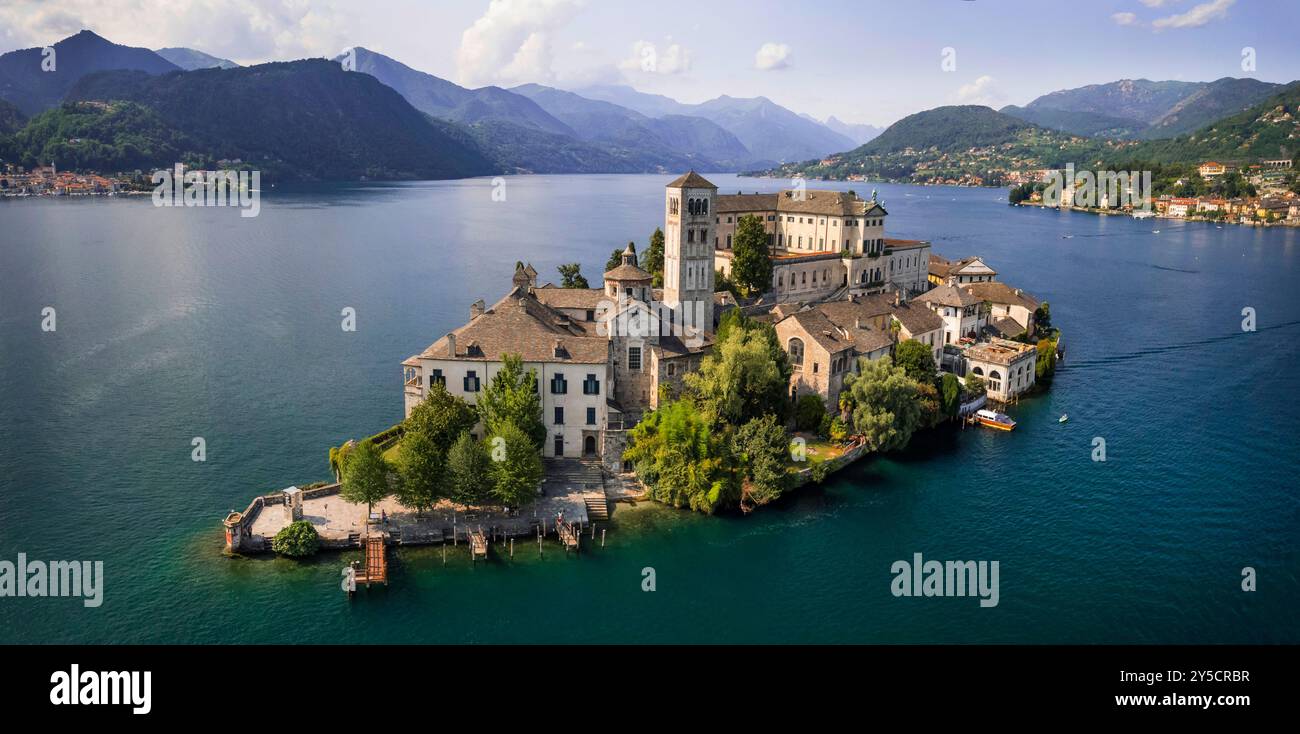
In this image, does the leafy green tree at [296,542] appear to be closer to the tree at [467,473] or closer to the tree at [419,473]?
the tree at [419,473]

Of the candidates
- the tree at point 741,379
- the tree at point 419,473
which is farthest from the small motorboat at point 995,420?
the tree at point 419,473

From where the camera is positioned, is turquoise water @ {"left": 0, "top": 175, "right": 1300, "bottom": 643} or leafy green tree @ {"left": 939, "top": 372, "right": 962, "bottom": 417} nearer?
turquoise water @ {"left": 0, "top": 175, "right": 1300, "bottom": 643}

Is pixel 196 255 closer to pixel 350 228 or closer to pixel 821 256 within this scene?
pixel 350 228

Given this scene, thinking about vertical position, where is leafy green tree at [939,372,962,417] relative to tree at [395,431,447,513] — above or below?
above

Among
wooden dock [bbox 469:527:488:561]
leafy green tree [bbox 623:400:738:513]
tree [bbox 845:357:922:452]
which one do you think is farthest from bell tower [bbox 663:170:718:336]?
wooden dock [bbox 469:527:488:561]

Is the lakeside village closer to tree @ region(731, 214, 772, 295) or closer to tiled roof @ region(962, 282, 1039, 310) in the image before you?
tree @ region(731, 214, 772, 295)

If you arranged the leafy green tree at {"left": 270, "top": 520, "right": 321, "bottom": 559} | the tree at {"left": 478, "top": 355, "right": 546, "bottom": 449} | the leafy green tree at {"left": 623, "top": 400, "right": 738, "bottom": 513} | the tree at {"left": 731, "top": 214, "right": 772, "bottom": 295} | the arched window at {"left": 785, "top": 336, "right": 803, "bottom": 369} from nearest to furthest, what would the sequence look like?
the leafy green tree at {"left": 270, "top": 520, "right": 321, "bottom": 559}, the tree at {"left": 478, "top": 355, "right": 546, "bottom": 449}, the leafy green tree at {"left": 623, "top": 400, "right": 738, "bottom": 513}, the arched window at {"left": 785, "top": 336, "right": 803, "bottom": 369}, the tree at {"left": 731, "top": 214, "right": 772, "bottom": 295}

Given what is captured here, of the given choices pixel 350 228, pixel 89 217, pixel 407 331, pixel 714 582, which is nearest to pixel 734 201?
pixel 407 331

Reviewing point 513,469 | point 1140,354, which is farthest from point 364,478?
point 1140,354
